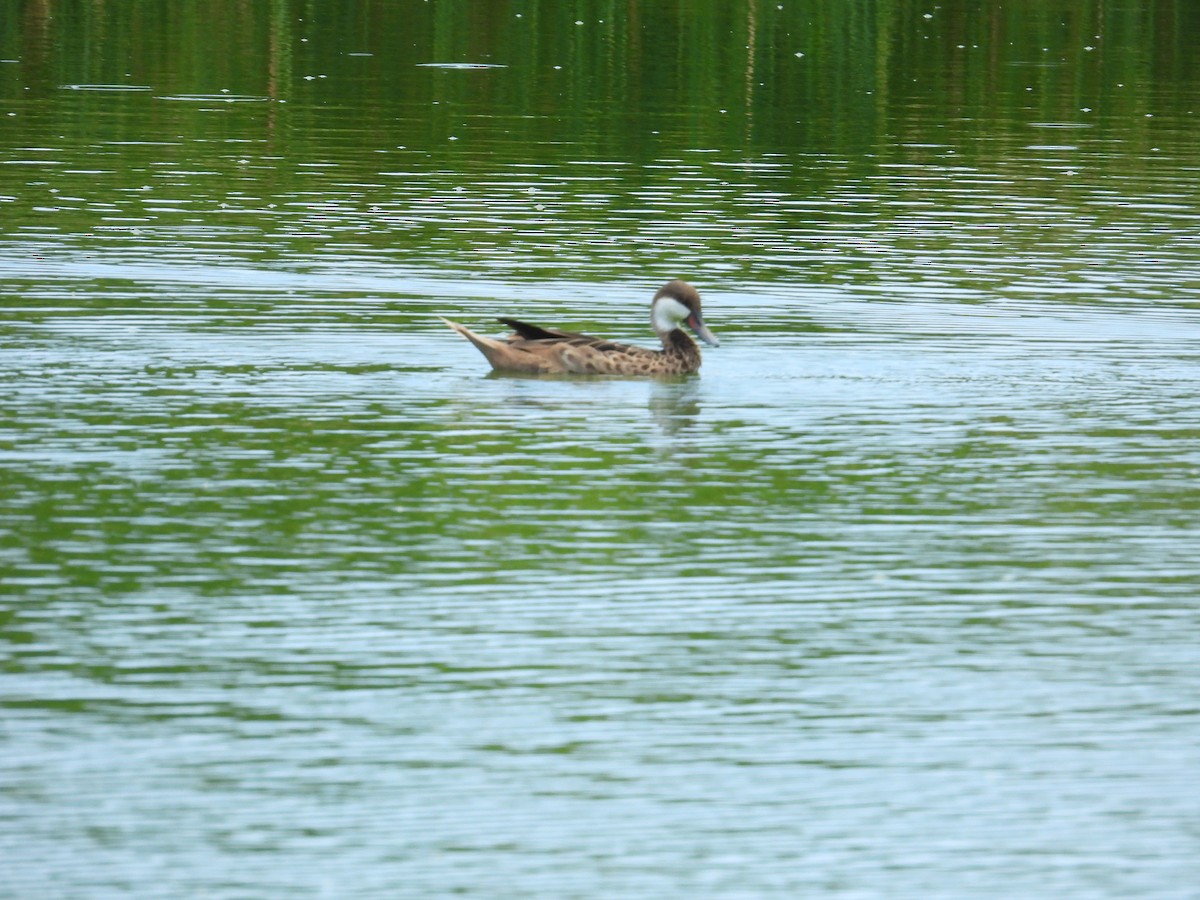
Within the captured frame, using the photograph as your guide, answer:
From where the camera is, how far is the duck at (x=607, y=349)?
17.2 metres

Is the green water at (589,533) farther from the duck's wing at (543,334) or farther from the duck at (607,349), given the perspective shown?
the duck's wing at (543,334)

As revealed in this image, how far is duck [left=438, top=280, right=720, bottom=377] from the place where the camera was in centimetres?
1716

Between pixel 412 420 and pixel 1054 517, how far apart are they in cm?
401

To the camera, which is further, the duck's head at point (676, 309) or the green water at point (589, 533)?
the duck's head at point (676, 309)

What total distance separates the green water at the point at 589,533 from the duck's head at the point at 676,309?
0.34 metres

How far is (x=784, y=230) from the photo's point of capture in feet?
81.7

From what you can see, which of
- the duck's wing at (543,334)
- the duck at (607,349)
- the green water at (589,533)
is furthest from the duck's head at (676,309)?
the duck's wing at (543,334)

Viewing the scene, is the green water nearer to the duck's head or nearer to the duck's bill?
the duck's bill

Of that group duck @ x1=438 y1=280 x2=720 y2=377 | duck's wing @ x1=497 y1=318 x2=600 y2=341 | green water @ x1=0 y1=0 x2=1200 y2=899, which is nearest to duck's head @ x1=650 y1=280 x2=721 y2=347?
duck @ x1=438 y1=280 x2=720 y2=377

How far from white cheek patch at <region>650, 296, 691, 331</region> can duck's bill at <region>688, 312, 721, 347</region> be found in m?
0.05

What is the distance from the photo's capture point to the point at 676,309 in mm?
17750

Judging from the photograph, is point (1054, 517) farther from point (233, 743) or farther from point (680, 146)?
point (680, 146)

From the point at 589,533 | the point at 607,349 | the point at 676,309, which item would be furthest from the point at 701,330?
the point at 589,533

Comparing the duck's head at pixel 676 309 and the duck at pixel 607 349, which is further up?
the duck's head at pixel 676 309
